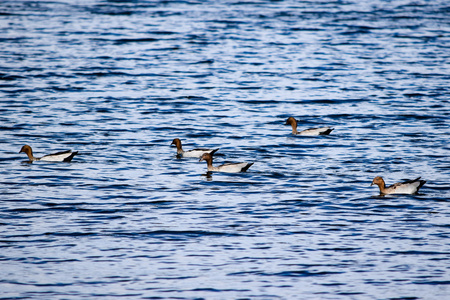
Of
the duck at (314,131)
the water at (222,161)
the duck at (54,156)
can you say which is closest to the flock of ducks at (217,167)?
the duck at (54,156)

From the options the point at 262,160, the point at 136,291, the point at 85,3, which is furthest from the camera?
the point at 85,3

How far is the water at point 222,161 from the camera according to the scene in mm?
13039

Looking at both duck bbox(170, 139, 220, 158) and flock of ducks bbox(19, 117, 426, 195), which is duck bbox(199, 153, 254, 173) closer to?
flock of ducks bbox(19, 117, 426, 195)

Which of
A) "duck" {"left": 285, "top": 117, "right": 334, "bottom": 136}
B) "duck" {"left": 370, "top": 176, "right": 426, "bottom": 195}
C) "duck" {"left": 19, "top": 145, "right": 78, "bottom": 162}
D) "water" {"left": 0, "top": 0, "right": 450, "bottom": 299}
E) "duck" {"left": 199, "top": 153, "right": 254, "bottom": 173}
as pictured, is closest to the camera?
"water" {"left": 0, "top": 0, "right": 450, "bottom": 299}

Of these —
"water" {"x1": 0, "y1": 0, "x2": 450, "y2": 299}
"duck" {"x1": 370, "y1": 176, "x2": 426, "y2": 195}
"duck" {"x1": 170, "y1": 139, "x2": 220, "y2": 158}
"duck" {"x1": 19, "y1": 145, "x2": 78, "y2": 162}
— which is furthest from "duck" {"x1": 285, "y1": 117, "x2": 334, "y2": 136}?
"duck" {"x1": 19, "y1": 145, "x2": 78, "y2": 162}

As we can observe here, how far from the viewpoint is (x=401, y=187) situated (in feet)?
57.7

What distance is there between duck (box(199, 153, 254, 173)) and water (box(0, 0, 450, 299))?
30 cm

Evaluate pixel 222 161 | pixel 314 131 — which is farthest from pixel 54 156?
pixel 314 131

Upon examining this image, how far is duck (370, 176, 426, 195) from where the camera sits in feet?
57.5

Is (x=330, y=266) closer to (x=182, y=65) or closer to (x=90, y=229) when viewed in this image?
(x=90, y=229)

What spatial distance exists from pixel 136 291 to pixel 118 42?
3871 cm

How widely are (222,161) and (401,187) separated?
257 inches

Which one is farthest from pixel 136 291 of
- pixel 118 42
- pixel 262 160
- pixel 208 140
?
pixel 118 42

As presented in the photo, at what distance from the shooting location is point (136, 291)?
12.2 metres
